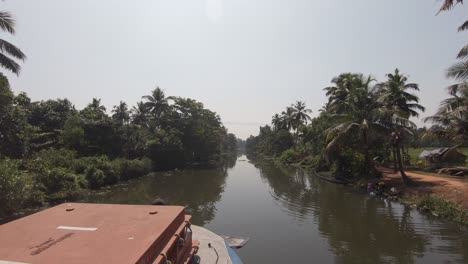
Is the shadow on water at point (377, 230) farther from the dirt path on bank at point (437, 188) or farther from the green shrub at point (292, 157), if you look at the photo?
the green shrub at point (292, 157)

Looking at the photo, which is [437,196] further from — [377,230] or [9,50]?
[9,50]

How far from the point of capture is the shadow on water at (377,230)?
32.4ft

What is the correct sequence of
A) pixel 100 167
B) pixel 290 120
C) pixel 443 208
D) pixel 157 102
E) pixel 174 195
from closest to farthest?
pixel 443 208, pixel 174 195, pixel 100 167, pixel 157 102, pixel 290 120

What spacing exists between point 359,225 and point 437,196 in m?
5.46

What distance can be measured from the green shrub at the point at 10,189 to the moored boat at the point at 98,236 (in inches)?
362

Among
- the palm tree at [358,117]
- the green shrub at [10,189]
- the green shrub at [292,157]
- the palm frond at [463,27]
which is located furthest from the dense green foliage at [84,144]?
the palm frond at [463,27]

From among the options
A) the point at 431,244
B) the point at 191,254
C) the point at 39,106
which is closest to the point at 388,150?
the point at 431,244

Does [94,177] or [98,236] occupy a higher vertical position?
[98,236]

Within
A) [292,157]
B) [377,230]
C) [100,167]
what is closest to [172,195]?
[100,167]

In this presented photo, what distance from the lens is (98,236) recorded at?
13.5 feet

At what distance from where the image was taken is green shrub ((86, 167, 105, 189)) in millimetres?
22734

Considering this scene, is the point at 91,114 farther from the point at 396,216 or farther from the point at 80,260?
the point at 80,260

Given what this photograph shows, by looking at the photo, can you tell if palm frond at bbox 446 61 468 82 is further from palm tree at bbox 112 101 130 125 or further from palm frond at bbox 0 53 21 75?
palm tree at bbox 112 101 130 125

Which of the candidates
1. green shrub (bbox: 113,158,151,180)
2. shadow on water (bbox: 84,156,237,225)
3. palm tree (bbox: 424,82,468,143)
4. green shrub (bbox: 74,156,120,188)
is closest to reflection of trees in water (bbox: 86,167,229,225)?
shadow on water (bbox: 84,156,237,225)
